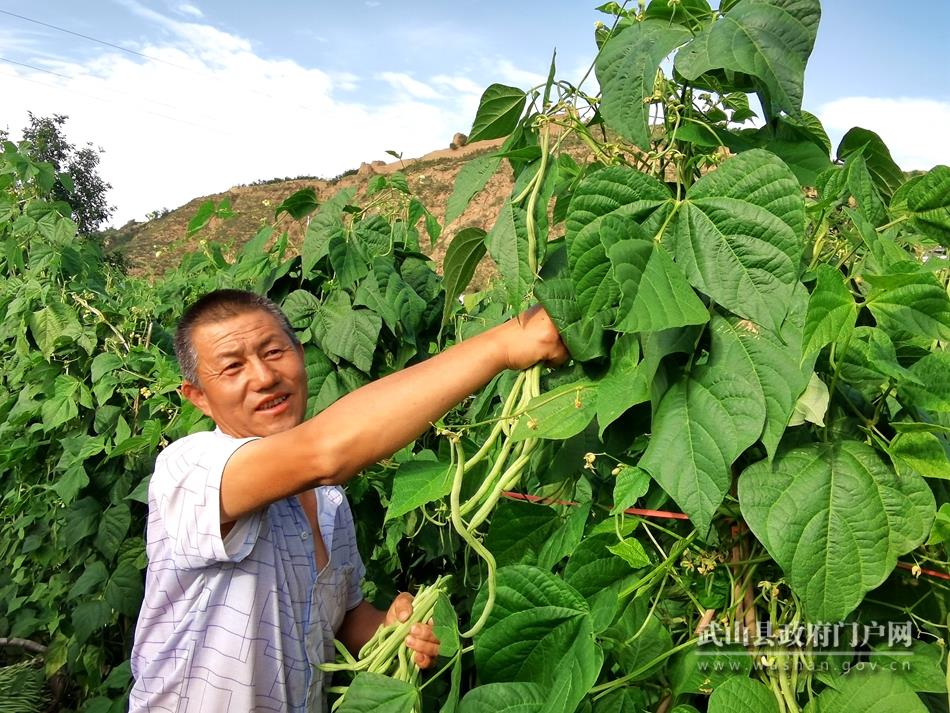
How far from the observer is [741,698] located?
801mm

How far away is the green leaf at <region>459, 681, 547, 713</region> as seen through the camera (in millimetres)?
835

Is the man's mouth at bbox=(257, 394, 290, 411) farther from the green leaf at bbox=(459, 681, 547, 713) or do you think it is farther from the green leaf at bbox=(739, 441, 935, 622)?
the green leaf at bbox=(739, 441, 935, 622)

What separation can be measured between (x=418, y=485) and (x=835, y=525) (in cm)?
46

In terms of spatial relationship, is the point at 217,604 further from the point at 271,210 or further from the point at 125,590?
the point at 271,210

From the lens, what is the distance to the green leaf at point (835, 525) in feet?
2.45

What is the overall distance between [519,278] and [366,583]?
1.25 meters

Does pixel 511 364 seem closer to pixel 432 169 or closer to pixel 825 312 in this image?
pixel 825 312

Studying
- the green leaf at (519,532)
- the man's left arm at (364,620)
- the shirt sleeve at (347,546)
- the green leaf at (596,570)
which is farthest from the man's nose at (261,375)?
the green leaf at (596,570)

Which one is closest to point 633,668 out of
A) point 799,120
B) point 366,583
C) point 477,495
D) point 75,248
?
point 477,495

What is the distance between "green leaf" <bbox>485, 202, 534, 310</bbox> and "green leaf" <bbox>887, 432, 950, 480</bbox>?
376mm

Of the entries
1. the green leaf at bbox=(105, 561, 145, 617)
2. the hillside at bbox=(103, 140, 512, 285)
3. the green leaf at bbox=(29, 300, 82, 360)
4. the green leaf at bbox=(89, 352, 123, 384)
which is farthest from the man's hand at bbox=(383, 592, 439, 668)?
the hillside at bbox=(103, 140, 512, 285)

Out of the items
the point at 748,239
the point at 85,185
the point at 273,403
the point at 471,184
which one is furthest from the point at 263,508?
the point at 85,185

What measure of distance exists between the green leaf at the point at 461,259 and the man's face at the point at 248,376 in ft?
1.30

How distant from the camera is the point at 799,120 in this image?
80 centimetres
